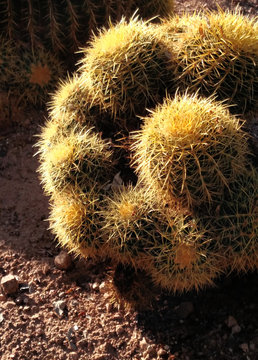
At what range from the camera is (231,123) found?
2020mm

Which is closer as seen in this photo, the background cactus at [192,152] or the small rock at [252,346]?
the background cactus at [192,152]

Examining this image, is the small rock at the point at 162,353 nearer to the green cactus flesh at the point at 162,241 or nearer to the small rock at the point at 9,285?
the green cactus flesh at the point at 162,241

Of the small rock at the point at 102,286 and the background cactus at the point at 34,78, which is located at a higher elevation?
the background cactus at the point at 34,78

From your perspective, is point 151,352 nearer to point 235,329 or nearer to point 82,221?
point 235,329

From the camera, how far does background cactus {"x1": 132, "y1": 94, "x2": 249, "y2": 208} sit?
1908 mm

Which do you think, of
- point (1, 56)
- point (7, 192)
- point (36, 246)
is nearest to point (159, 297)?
point (36, 246)

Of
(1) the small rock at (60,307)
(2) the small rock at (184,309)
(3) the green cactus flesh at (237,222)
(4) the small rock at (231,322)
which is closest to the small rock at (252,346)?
(4) the small rock at (231,322)

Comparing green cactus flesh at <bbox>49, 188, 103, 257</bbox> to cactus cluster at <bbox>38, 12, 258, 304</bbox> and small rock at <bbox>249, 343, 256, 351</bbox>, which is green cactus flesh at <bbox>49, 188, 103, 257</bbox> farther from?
small rock at <bbox>249, 343, 256, 351</bbox>

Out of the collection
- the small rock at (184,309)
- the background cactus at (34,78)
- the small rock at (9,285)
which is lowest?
the small rock at (9,285)

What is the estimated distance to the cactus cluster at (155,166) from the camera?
196 centimetres

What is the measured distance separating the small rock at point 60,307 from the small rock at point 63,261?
224 mm

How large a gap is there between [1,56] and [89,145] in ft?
4.92

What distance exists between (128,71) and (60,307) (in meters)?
1.29

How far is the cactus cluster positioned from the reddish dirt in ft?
0.71
